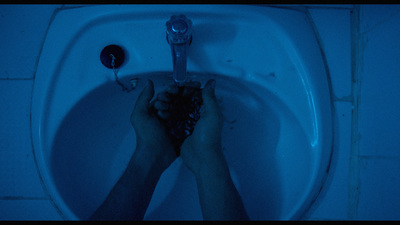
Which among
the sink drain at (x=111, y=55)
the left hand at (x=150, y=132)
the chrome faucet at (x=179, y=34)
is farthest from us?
the left hand at (x=150, y=132)

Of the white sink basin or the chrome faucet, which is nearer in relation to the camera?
the chrome faucet

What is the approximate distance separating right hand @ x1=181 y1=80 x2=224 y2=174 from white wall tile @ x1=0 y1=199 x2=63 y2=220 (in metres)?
0.36

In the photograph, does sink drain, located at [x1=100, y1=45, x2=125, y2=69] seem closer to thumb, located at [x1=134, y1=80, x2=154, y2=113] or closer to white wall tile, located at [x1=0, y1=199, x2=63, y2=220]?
thumb, located at [x1=134, y1=80, x2=154, y2=113]

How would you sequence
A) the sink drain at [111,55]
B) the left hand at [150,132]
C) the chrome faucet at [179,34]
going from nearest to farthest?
the chrome faucet at [179,34] → the sink drain at [111,55] → the left hand at [150,132]

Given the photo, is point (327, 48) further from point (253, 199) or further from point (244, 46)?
point (253, 199)

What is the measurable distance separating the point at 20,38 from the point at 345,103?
78 cm

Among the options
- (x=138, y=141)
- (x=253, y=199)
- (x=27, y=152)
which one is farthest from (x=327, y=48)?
(x=27, y=152)

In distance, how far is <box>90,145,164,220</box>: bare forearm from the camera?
2.16 feet

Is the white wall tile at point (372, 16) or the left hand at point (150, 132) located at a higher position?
the white wall tile at point (372, 16)

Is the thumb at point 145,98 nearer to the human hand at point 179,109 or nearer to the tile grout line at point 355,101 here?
the human hand at point 179,109

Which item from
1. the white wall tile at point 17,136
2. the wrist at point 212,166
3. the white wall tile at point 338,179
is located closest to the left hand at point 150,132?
the wrist at point 212,166

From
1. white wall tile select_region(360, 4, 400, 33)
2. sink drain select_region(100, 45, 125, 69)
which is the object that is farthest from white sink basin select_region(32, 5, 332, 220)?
white wall tile select_region(360, 4, 400, 33)

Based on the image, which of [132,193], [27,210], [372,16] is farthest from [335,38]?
[27,210]

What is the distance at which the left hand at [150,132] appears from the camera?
0.70 metres
